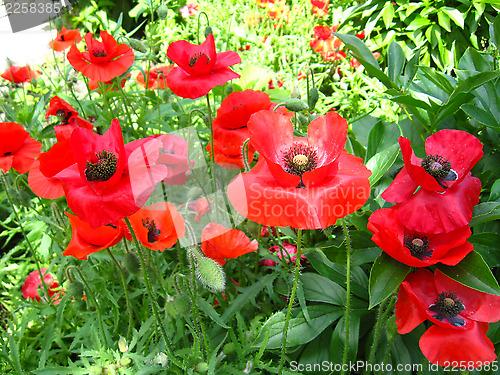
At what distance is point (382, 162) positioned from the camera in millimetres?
1064

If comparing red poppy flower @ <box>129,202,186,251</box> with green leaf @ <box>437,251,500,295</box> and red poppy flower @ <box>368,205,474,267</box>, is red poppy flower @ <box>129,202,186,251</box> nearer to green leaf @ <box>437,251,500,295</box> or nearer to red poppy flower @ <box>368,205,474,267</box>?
red poppy flower @ <box>368,205,474,267</box>

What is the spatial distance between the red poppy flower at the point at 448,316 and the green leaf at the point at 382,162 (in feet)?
0.86

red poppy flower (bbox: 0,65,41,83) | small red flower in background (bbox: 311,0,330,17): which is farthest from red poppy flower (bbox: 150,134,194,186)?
small red flower in background (bbox: 311,0,330,17)

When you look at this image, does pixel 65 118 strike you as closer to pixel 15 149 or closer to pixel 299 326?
pixel 15 149

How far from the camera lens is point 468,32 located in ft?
9.43

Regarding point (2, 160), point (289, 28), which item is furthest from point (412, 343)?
point (289, 28)

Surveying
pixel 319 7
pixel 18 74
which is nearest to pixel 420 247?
pixel 18 74

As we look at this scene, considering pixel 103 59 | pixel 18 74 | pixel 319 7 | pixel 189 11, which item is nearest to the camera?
pixel 103 59

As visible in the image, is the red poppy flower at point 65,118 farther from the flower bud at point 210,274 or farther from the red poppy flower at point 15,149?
the flower bud at point 210,274

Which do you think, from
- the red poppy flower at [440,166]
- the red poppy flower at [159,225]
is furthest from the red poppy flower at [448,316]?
the red poppy flower at [159,225]

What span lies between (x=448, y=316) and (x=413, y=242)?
181mm

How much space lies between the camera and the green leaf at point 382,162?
1033mm

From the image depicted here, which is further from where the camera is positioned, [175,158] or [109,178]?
[175,158]

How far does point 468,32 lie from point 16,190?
9.81 feet
